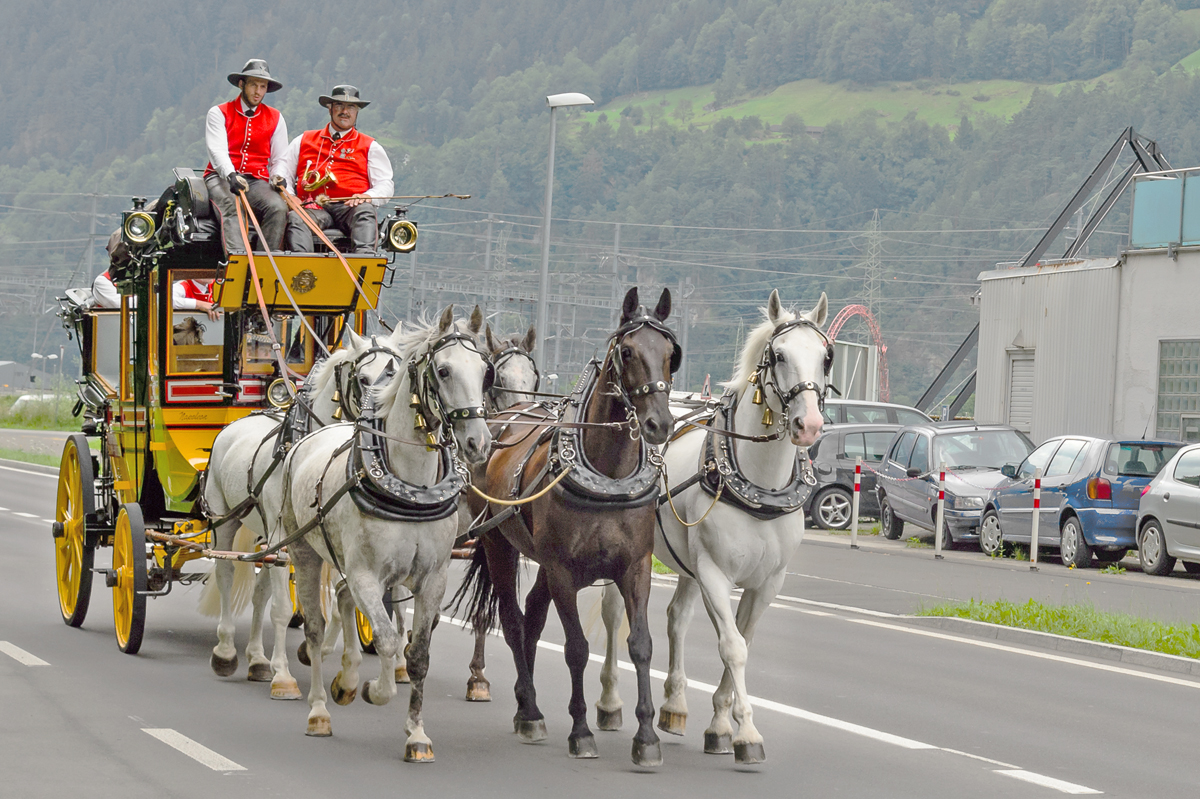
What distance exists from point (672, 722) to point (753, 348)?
2.02 meters

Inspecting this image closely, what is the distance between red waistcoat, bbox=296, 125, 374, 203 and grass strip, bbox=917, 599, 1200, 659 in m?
6.29

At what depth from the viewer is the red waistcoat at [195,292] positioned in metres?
12.1

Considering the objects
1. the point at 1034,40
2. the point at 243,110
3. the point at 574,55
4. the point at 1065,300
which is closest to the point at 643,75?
the point at 574,55

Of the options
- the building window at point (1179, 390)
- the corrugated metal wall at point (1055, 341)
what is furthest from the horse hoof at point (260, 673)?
the corrugated metal wall at point (1055, 341)

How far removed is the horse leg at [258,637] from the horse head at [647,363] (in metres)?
A: 3.47

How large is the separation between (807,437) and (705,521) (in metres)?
0.82

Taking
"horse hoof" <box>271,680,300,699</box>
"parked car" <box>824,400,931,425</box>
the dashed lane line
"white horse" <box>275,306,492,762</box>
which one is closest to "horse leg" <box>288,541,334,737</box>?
"white horse" <box>275,306,492,762</box>

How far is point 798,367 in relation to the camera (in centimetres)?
788

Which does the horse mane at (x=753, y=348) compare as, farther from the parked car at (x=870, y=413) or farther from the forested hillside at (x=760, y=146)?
the forested hillside at (x=760, y=146)

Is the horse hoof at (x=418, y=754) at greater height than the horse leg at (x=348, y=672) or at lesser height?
lesser

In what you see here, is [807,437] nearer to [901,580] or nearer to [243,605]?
[243,605]

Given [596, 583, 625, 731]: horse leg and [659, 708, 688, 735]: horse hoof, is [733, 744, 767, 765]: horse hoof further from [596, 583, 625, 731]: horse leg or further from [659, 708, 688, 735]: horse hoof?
[596, 583, 625, 731]: horse leg

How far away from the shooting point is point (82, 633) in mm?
11984

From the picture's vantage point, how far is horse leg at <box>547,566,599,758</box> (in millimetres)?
7875
